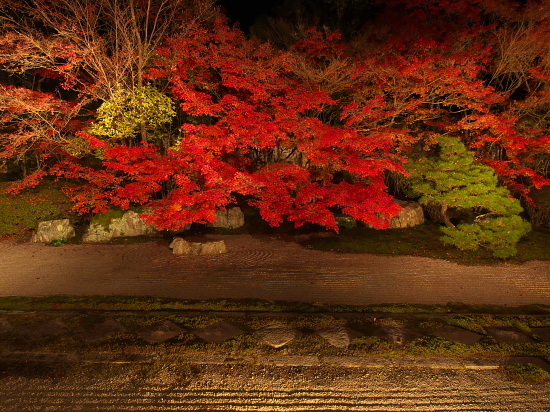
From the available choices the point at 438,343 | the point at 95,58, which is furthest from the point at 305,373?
the point at 95,58

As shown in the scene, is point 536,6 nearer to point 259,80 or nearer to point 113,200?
point 259,80

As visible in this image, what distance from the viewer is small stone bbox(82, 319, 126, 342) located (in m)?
4.91

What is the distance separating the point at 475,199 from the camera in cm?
915

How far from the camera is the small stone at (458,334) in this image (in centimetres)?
495

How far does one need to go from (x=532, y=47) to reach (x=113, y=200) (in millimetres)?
14314

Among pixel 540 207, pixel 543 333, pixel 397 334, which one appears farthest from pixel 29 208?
pixel 540 207

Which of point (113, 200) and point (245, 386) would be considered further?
point (113, 200)

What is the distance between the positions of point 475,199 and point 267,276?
6.09 metres

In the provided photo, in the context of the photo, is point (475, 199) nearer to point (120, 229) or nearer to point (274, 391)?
point (274, 391)

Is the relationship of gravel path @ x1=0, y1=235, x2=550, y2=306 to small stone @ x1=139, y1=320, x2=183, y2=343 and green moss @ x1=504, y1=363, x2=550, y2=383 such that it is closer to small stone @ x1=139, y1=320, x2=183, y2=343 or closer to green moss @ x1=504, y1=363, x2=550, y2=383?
small stone @ x1=139, y1=320, x2=183, y2=343

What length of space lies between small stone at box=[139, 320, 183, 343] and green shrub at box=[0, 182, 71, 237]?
7930mm

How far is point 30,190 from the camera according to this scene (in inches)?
437

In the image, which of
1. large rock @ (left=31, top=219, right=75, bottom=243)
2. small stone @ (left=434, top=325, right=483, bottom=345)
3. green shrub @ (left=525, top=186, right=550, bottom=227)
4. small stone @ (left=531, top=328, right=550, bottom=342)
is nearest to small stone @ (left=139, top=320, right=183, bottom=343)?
small stone @ (left=434, top=325, right=483, bottom=345)

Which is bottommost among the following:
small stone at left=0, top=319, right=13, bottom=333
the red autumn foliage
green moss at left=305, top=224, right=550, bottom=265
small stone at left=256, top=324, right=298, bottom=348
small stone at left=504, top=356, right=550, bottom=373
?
small stone at left=504, top=356, right=550, bottom=373
